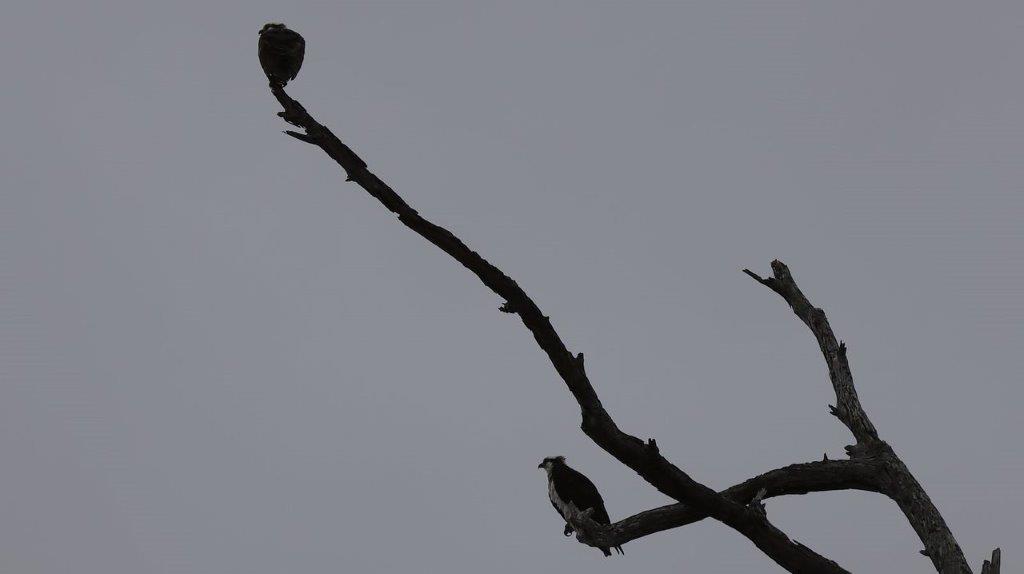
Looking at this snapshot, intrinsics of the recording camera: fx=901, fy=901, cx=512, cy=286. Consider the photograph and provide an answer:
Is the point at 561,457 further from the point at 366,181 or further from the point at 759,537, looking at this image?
the point at 366,181

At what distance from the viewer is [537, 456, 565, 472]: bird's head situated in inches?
542

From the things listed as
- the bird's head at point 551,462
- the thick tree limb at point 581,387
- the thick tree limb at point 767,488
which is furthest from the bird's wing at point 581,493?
the thick tree limb at point 581,387

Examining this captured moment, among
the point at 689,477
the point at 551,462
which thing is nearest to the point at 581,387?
the point at 689,477

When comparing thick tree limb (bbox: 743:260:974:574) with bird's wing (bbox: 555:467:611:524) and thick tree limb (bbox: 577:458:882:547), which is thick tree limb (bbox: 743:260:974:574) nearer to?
thick tree limb (bbox: 577:458:882:547)

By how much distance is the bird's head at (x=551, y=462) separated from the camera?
45.2 feet

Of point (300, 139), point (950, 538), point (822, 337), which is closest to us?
point (300, 139)

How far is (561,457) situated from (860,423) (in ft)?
22.7

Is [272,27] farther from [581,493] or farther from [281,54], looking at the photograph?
[581,493]

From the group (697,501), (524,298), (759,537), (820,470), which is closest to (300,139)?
(524,298)

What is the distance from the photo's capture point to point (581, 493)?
491 inches

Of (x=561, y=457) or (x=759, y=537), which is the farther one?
(x=561, y=457)

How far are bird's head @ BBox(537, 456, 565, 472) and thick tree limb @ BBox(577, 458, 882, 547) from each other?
5.28m

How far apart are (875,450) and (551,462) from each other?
6.53m

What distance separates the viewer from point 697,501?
7.05 meters
